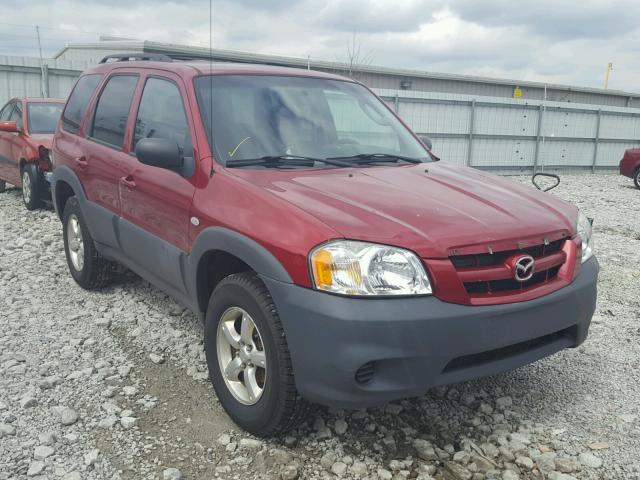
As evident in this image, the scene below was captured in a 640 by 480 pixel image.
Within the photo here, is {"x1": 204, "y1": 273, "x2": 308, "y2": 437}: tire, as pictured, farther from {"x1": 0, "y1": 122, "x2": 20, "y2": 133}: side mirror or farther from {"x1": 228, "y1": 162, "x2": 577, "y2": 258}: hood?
{"x1": 0, "y1": 122, "x2": 20, "y2": 133}: side mirror

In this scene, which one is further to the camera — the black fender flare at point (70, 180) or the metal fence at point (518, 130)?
the metal fence at point (518, 130)

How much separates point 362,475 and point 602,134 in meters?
19.8

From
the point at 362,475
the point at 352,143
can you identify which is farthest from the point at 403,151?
the point at 362,475

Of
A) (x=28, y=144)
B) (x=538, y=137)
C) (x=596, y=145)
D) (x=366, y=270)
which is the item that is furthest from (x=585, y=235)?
(x=596, y=145)

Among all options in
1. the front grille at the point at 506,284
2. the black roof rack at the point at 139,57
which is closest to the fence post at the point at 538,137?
the black roof rack at the point at 139,57

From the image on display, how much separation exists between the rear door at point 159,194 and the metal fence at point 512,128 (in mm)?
11238

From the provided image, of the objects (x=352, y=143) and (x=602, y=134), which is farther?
(x=602, y=134)

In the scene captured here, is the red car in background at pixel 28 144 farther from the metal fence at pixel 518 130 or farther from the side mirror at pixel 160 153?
the metal fence at pixel 518 130

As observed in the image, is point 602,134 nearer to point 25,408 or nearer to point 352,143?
point 352,143

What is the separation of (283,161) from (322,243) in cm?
98

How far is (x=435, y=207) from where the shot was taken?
286cm

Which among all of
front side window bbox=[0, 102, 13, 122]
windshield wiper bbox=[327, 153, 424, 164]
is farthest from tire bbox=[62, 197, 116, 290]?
front side window bbox=[0, 102, 13, 122]

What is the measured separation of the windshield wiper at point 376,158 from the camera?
143 inches

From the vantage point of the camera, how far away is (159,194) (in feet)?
11.8
